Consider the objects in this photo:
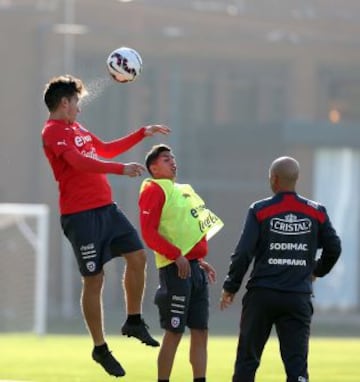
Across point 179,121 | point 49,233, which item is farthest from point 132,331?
point 179,121

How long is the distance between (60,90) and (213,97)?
916 inches

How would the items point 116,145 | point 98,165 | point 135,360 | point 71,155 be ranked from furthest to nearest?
point 135,360, point 116,145, point 71,155, point 98,165

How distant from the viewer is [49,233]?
3031 cm

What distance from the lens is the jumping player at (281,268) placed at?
9.21 metres

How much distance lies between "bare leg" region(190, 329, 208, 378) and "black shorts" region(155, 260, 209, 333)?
54 millimetres

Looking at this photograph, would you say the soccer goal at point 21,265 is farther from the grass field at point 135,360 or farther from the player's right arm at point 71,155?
the player's right arm at point 71,155

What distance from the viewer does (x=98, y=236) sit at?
10344 mm

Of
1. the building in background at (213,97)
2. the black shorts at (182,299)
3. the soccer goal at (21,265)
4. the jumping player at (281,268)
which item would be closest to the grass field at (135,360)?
the soccer goal at (21,265)

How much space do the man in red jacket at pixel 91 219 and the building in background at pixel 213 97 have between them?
19224 millimetres

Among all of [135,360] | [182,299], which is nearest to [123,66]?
[182,299]

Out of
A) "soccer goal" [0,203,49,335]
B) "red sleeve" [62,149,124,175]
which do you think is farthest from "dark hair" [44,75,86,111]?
"soccer goal" [0,203,49,335]

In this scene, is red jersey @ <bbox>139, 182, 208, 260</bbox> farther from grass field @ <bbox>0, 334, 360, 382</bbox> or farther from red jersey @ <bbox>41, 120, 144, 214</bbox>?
grass field @ <bbox>0, 334, 360, 382</bbox>

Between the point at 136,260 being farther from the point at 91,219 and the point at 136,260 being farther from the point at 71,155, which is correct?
the point at 71,155

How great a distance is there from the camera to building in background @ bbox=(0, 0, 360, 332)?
3062 centimetres
